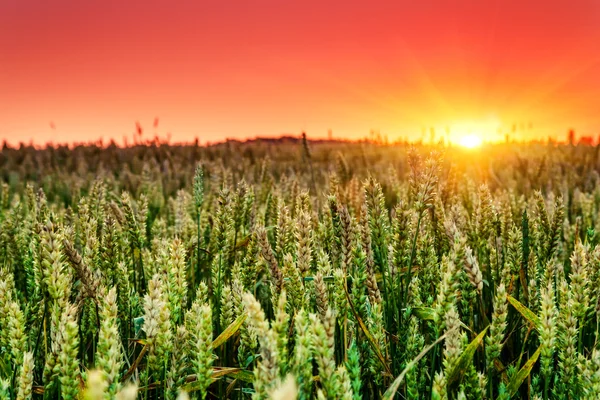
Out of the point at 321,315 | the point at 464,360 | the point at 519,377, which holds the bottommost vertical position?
the point at 519,377

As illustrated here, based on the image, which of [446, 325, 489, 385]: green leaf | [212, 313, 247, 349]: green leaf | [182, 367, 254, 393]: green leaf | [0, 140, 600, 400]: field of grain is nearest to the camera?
[0, 140, 600, 400]: field of grain

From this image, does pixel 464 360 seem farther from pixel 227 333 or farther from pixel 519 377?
pixel 227 333

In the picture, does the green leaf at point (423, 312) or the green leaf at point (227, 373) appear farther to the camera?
the green leaf at point (423, 312)

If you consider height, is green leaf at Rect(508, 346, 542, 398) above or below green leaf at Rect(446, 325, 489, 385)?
below

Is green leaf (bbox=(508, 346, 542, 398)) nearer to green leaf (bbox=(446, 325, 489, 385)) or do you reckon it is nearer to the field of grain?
the field of grain

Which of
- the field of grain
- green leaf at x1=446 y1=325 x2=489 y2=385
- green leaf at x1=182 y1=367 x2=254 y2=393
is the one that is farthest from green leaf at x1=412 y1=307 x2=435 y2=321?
green leaf at x1=182 y1=367 x2=254 y2=393

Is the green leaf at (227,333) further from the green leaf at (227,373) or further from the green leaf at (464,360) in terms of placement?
the green leaf at (464,360)

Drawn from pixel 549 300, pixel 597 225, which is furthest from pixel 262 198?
pixel 549 300

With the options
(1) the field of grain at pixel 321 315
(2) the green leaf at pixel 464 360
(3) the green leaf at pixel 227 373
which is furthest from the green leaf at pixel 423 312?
(3) the green leaf at pixel 227 373

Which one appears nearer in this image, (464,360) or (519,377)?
(464,360)

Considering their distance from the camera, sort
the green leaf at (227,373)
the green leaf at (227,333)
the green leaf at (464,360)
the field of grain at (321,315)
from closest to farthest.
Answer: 1. the field of grain at (321,315)
2. the green leaf at (464,360)
3. the green leaf at (227,373)
4. the green leaf at (227,333)

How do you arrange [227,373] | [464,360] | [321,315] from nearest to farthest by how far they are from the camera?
[321,315]
[464,360]
[227,373]

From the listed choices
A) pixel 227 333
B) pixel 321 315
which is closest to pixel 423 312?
pixel 321 315

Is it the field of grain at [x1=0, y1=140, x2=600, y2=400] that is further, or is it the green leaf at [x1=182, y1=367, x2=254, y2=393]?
the green leaf at [x1=182, y1=367, x2=254, y2=393]
